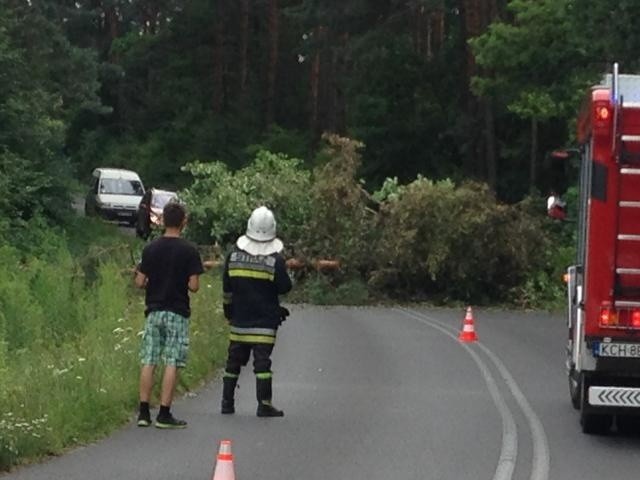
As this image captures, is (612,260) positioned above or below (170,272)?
above

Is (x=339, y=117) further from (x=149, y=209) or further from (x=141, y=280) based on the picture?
(x=141, y=280)

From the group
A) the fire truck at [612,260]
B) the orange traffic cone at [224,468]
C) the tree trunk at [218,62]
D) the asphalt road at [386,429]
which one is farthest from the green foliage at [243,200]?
the tree trunk at [218,62]

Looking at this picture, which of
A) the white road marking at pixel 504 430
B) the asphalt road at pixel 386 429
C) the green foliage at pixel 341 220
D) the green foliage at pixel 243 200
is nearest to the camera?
the asphalt road at pixel 386 429

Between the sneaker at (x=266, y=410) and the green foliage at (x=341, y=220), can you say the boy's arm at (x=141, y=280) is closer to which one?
the sneaker at (x=266, y=410)

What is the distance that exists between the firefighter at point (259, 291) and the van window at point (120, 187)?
1594 inches

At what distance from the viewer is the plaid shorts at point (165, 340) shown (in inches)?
536

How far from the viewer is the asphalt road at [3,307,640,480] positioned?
467 inches

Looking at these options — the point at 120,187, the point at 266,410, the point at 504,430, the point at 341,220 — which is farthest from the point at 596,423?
the point at 120,187

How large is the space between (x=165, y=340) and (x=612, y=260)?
391 cm

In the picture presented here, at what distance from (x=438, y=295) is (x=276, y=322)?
1911 cm

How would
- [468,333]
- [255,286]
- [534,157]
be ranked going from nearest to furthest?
[255,286] → [468,333] → [534,157]

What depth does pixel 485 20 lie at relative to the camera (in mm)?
47500

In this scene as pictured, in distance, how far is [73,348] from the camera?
18.5 meters

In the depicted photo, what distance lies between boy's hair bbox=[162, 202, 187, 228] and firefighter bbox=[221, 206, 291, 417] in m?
1.08
